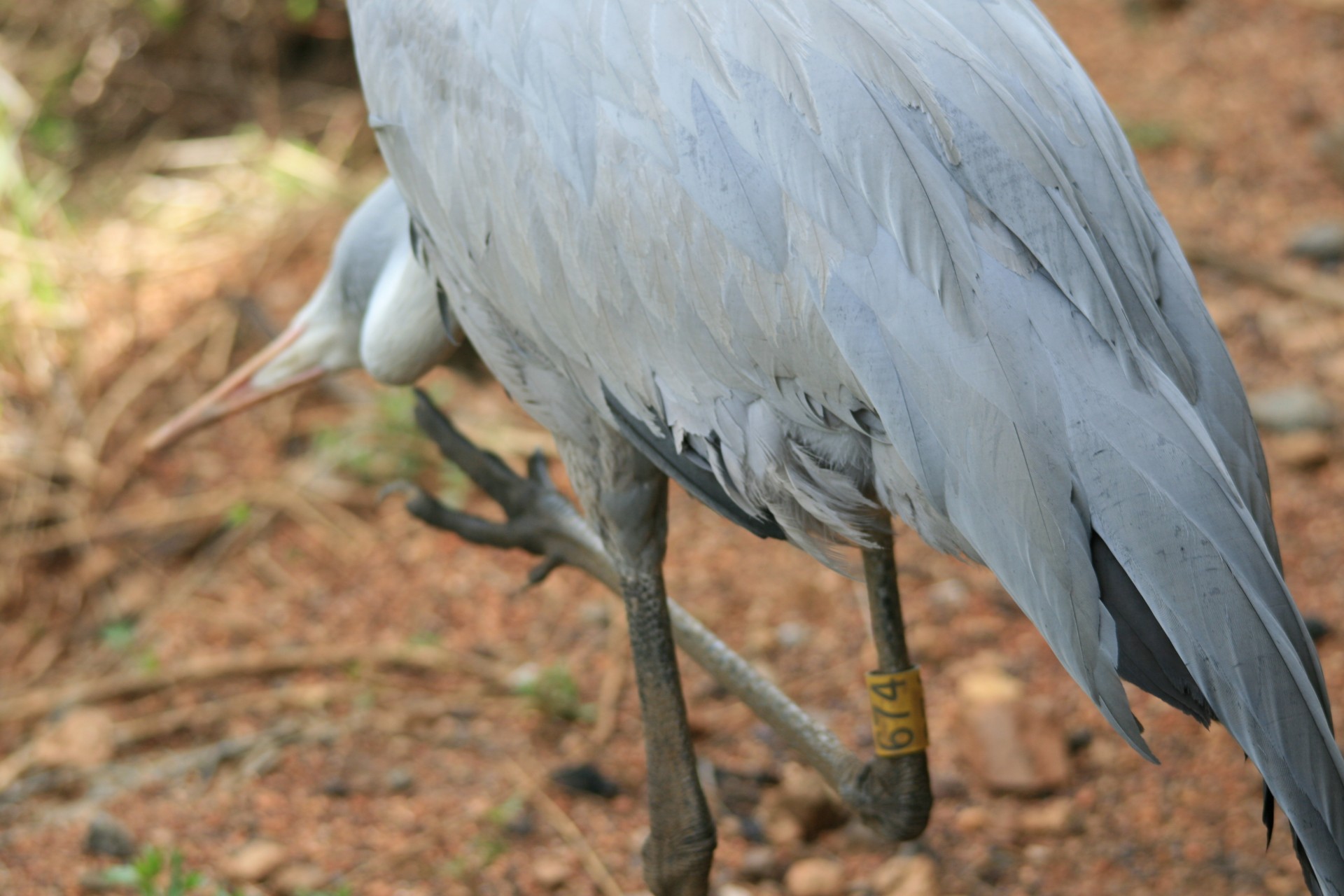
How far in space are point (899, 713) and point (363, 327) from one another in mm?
1259

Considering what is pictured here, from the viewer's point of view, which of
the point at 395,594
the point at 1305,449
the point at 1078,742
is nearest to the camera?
the point at 1078,742

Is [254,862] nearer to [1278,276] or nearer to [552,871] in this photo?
[552,871]

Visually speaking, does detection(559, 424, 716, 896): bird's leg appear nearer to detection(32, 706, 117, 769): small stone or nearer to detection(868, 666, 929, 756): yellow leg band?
detection(868, 666, 929, 756): yellow leg band

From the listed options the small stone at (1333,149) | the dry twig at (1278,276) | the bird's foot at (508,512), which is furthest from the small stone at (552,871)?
the small stone at (1333,149)

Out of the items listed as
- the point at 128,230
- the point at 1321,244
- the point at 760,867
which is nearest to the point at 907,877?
the point at 760,867

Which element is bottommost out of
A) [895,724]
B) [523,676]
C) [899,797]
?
[523,676]

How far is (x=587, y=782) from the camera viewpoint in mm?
2793

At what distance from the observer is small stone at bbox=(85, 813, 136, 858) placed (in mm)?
2648

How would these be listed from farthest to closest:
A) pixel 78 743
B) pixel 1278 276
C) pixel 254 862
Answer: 1. pixel 1278 276
2. pixel 78 743
3. pixel 254 862

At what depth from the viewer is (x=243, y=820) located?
2.78m

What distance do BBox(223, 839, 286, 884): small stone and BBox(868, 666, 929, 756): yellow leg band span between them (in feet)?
3.85

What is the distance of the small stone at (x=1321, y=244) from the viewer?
3949mm

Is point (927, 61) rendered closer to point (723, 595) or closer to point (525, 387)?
point (525, 387)

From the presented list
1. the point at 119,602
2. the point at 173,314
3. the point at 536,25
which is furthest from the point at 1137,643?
the point at 173,314
